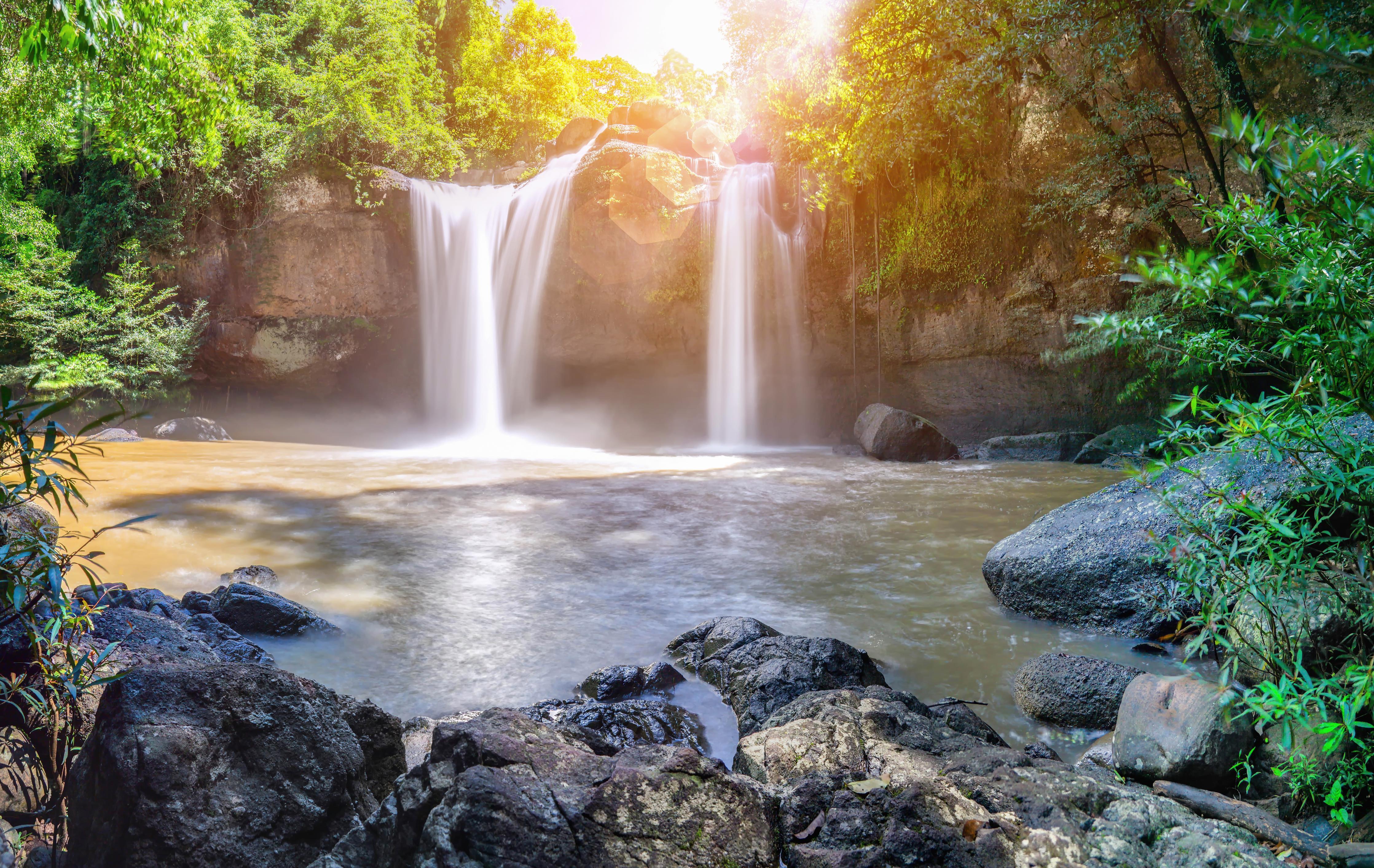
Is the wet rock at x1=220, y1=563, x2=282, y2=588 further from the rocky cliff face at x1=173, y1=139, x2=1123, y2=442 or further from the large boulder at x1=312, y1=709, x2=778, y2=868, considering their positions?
the rocky cliff face at x1=173, y1=139, x2=1123, y2=442

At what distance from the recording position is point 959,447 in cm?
1473

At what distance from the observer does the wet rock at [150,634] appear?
2963mm

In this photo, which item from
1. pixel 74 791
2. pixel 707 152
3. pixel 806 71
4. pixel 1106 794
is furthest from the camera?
pixel 707 152

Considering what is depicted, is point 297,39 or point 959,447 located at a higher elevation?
point 297,39

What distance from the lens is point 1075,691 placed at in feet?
10.9

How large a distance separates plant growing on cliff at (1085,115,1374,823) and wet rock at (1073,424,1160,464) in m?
10.5

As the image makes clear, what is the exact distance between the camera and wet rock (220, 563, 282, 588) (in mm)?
5336

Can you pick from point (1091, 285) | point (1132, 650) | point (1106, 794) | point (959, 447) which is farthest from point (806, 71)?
point (1106, 794)

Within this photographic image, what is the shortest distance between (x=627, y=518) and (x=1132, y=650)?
501 centimetres

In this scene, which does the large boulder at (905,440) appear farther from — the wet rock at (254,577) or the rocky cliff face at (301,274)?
the rocky cliff face at (301,274)

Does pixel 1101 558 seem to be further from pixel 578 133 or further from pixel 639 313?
pixel 578 133

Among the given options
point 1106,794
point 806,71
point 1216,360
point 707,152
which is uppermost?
point 707,152

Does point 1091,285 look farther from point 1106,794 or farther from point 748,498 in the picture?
point 1106,794

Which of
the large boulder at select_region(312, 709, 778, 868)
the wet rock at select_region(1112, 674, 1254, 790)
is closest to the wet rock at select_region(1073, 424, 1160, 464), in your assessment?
the wet rock at select_region(1112, 674, 1254, 790)
